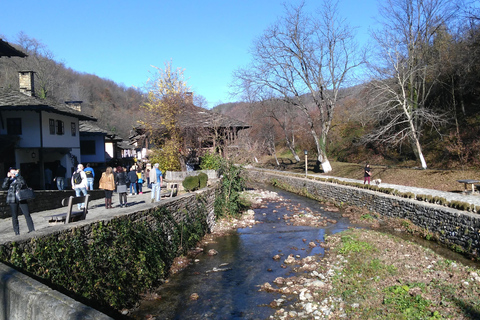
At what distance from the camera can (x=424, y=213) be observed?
538 inches

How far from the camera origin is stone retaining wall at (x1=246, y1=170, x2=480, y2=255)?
11086 mm

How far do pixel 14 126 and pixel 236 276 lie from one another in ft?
61.3

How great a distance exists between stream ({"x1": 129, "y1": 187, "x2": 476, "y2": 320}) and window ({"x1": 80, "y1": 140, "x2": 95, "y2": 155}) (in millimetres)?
22631

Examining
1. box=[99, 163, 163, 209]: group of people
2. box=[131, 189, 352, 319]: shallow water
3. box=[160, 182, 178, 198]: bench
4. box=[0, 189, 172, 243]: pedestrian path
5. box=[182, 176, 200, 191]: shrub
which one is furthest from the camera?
box=[182, 176, 200, 191]: shrub

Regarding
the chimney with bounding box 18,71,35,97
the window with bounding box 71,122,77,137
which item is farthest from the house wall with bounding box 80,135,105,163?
the chimney with bounding box 18,71,35,97

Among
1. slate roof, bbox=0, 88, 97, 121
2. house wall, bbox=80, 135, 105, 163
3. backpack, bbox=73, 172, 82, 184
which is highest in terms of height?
slate roof, bbox=0, 88, 97, 121

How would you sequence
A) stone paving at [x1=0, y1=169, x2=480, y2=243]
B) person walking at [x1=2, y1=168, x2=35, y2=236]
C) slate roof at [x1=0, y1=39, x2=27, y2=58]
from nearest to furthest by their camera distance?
stone paving at [x1=0, y1=169, x2=480, y2=243]
person walking at [x1=2, y1=168, x2=35, y2=236]
slate roof at [x1=0, y1=39, x2=27, y2=58]

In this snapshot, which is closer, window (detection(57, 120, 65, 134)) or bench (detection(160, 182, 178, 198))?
bench (detection(160, 182, 178, 198))

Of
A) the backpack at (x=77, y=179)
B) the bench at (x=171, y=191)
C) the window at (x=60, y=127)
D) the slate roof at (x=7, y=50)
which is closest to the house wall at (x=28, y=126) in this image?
the window at (x=60, y=127)

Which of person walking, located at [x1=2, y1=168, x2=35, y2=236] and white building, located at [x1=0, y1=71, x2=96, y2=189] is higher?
white building, located at [x1=0, y1=71, x2=96, y2=189]

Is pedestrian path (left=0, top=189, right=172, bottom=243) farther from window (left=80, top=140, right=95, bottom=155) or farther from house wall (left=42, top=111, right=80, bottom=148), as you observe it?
window (left=80, top=140, right=95, bottom=155)

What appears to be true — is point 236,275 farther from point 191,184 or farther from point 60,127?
point 60,127

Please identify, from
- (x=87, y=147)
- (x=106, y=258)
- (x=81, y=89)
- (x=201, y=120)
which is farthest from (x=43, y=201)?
(x=81, y=89)

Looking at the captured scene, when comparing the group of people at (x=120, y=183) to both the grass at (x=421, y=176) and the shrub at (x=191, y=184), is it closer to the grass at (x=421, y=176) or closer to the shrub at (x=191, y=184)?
the shrub at (x=191, y=184)
